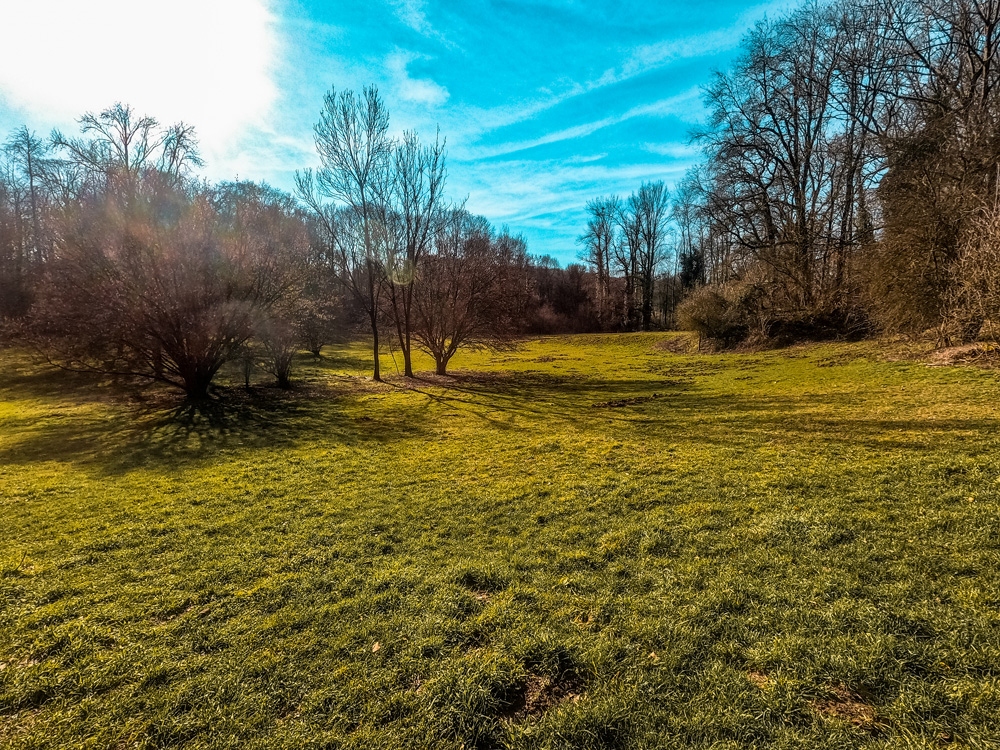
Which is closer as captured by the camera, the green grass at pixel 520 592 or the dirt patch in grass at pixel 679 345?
the green grass at pixel 520 592

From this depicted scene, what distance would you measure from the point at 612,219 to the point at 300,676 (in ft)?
181

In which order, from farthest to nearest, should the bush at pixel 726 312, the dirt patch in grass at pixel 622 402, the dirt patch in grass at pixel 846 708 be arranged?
the bush at pixel 726 312 → the dirt patch in grass at pixel 622 402 → the dirt patch in grass at pixel 846 708

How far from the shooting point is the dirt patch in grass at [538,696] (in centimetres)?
A: 237

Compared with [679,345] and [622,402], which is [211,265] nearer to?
[622,402]

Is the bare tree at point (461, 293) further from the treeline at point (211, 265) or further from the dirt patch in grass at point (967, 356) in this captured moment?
the dirt patch in grass at point (967, 356)

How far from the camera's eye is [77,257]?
1127 centimetres

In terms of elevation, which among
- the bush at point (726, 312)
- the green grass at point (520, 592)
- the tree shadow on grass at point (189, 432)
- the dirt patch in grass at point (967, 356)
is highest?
the bush at point (726, 312)

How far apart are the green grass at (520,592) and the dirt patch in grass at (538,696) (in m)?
0.01

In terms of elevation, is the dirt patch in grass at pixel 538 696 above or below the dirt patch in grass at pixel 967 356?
below

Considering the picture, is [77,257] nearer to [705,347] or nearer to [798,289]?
[705,347]

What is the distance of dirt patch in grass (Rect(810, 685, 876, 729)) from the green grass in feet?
0.04

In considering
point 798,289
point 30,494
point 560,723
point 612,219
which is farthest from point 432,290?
point 612,219

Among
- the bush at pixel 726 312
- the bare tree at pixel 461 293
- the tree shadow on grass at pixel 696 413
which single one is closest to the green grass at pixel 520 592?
the tree shadow on grass at pixel 696 413

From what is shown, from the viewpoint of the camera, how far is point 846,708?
221 centimetres
